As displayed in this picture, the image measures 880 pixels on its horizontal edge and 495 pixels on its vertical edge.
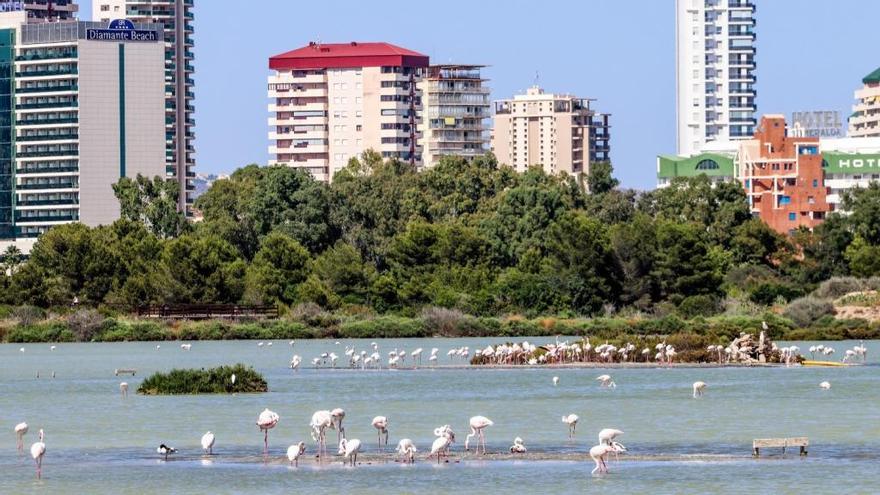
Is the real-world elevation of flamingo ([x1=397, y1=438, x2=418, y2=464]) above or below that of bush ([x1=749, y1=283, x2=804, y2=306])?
below

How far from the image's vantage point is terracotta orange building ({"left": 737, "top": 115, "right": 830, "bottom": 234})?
175 m

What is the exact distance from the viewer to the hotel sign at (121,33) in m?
175

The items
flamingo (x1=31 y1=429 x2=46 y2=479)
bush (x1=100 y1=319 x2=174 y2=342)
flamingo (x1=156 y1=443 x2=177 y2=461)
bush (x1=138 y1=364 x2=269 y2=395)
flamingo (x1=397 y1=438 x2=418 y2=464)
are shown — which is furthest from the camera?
bush (x1=100 y1=319 x2=174 y2=342)

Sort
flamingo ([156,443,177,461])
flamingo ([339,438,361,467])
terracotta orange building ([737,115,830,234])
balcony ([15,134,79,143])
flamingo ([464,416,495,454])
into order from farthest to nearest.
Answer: balcony ([15,134,79,143]) < terracotta orange building ([737,115,830,234]) < flamingo ([156,443,177,461]) < flamingo ([464,416,495,454]) < flamingo ([339,438,361,467])

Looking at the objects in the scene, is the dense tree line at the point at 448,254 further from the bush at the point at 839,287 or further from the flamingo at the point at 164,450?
the flamingo at the point at 164,450

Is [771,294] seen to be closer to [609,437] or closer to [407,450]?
[609,437]

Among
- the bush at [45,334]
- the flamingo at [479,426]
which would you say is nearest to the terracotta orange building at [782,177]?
the bush at [45,334]

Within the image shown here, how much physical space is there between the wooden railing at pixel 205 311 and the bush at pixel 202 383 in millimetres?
40675

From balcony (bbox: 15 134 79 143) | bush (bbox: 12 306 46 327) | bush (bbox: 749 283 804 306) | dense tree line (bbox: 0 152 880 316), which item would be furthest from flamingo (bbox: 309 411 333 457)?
balcony (bbox: 15 134 79 143)

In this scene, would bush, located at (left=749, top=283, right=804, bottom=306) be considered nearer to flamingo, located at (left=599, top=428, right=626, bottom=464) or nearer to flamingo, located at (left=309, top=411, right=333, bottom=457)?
flamingo, located at (left=309, top=411, right=333, bottom=457)

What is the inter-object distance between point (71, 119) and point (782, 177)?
6631cm

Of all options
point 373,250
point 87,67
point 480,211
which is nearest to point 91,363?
point 373,250

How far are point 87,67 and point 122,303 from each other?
84052 mm

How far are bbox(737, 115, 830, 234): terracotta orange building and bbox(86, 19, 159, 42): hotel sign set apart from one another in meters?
58.1
